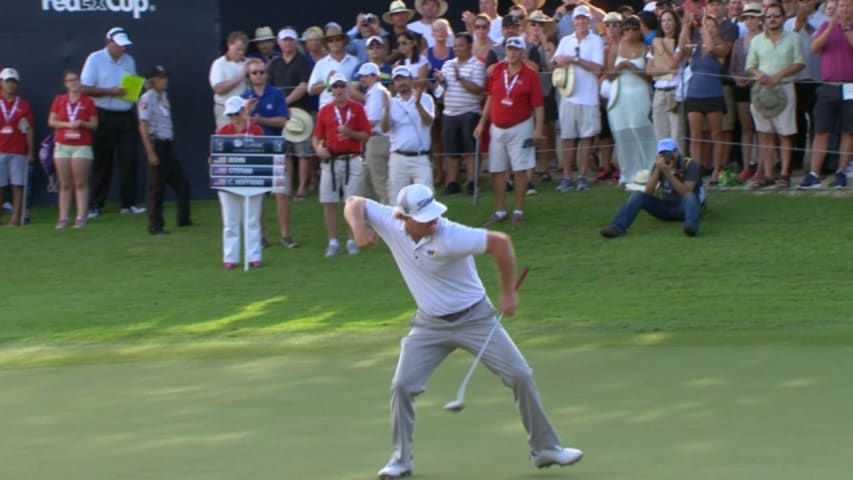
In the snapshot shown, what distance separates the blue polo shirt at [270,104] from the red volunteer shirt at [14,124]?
3249 mm

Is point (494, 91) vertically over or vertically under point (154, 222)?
over

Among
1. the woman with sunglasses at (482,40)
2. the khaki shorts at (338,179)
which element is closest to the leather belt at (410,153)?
the khaki shorts at (338,179)

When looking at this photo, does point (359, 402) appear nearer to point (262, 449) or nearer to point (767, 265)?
point (262, 449)

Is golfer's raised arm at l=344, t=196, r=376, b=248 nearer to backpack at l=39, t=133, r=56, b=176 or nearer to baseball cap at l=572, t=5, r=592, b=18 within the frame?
Answer: baseball cap at l=572, t=5, r=592, b=18

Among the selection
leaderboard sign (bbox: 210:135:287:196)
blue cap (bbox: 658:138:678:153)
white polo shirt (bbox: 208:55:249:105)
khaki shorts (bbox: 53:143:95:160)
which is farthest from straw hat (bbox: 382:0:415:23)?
blue cap (bbox: 658:138:678:153)

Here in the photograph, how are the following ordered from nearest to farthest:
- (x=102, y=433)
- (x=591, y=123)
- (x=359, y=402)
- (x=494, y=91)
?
(x=102, y=433) → (x=359, y=402) → (x=494, y=91) → (x=591, y=123)

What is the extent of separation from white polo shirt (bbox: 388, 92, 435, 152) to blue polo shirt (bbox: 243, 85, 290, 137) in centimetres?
170

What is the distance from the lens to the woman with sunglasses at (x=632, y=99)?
17078 mm

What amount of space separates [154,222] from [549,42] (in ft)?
17.4

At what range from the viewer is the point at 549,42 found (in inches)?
727

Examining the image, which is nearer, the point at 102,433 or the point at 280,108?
the point at 102,433

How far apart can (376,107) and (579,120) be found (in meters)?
2.86

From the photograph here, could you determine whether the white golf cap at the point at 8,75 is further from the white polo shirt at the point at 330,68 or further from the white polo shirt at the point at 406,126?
the white polo shirt at the point at 406,126

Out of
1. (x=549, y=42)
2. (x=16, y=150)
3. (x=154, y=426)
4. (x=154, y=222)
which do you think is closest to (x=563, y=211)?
(x=549, y=42)
